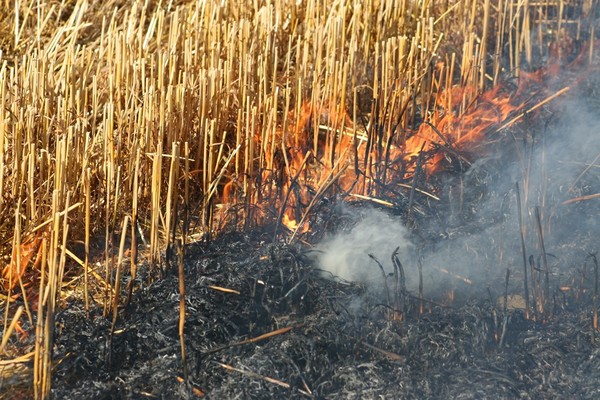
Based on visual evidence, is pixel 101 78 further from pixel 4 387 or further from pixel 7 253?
pixel 4 387

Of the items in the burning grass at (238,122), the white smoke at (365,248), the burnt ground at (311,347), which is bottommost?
the burnt ground at (311,347)

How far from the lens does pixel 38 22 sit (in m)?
5.38

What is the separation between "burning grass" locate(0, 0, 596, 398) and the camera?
354 centimetres

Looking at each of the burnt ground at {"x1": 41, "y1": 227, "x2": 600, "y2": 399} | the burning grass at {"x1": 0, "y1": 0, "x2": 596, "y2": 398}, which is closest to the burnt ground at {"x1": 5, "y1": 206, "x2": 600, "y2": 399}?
the burnt ground at {"x1": 41, "y1": 227, "x2": 600, "y2": 399}

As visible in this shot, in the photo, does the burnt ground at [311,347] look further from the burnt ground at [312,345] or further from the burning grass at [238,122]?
the burning grass at [238,122]

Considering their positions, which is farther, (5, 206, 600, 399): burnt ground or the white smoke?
the white smoke

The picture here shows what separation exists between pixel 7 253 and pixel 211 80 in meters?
1.18

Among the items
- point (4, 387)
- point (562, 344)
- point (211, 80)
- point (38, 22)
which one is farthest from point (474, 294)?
point (38, 22)

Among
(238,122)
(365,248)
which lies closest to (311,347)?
(365,248)

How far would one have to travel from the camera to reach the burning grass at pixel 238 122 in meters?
3.54

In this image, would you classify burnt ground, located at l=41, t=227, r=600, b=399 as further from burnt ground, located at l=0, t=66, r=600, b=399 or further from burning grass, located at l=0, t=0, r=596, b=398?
burning grass, located at l=0, t=0, r=596, b=398

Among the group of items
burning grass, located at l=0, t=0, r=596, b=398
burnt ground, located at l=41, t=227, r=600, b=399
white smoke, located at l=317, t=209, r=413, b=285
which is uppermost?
burning grass, located at l=0, t=0, r=596, b=398

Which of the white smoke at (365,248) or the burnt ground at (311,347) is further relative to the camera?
the white smoke at (365,248)

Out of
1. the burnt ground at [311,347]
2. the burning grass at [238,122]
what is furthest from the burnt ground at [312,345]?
the burning grass at [238,122]
